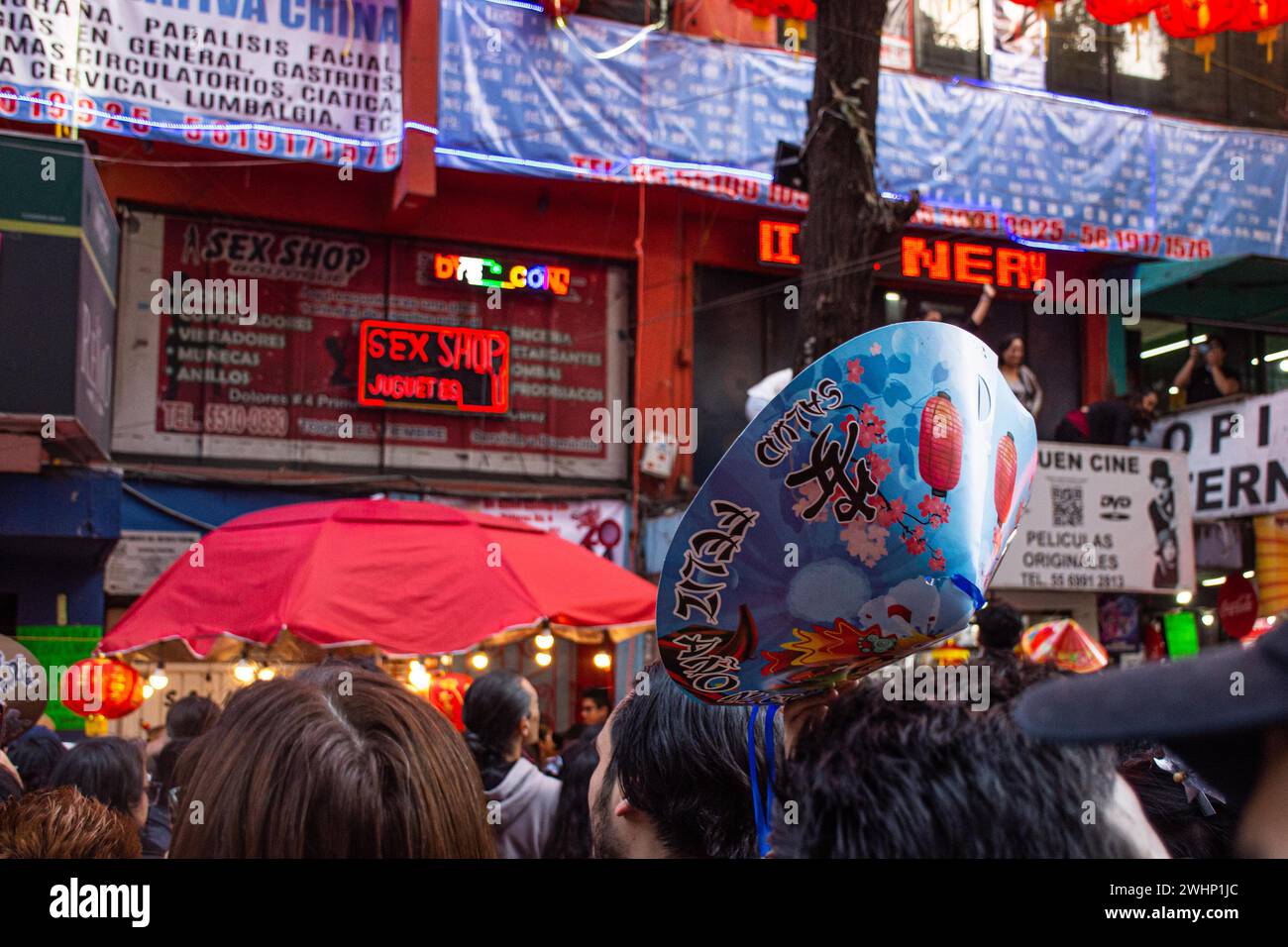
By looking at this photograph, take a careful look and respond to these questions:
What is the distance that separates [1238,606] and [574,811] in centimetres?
746

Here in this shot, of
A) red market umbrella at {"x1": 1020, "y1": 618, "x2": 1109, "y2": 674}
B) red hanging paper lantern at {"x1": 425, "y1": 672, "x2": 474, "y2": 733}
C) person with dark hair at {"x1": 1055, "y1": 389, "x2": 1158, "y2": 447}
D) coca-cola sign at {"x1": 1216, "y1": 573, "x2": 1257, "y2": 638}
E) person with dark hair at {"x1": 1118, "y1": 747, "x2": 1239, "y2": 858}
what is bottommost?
red hanging paper lantern at {"x1": 425, "y1": 672, "x2": 474, "y2": 733}

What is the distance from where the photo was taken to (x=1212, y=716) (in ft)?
2.84

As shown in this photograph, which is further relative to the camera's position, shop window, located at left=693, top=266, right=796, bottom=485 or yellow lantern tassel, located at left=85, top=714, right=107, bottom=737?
shop window, located at left=693, top=266, right=796, bottom=485

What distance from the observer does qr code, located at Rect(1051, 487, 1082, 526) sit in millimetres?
9305

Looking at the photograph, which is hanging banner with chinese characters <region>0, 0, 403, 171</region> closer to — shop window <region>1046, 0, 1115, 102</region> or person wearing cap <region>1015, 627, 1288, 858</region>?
shop window <region>1046, 0, 1115, 102</region>

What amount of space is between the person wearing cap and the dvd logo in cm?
907

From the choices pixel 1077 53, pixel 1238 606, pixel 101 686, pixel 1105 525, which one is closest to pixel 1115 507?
pixel 1105 525

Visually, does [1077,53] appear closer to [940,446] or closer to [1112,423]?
[1112,423]

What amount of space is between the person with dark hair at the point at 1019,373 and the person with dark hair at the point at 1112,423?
6.08 ft

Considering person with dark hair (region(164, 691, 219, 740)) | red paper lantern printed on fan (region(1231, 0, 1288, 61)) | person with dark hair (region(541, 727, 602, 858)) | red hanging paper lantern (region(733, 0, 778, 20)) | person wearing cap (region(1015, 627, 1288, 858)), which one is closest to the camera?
person wearing cap (region(1015, 627, 1288, 858))

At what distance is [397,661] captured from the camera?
→ 29.2ft

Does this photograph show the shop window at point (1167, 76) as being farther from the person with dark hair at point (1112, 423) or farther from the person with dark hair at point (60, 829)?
the person with dark hair at point (60, 829)

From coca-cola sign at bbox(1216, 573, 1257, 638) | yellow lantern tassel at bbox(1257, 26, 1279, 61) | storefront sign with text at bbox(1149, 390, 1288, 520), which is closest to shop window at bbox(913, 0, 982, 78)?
yellow lantern tassel at bbox(1257, 26, 1279, 61)

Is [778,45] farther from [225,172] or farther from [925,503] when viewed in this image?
[925,503]
